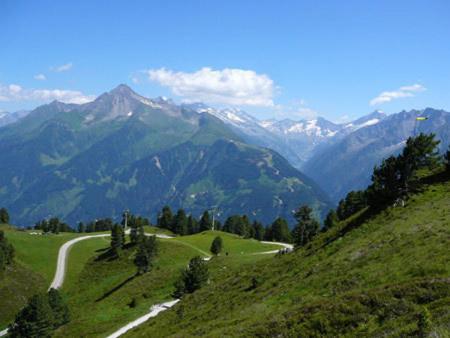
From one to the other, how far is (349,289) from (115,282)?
77.3 meters

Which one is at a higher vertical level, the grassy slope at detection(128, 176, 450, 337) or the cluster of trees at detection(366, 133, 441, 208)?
the cluster of trees at detection(366, 133, 441, 208)

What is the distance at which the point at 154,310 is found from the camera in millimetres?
63594

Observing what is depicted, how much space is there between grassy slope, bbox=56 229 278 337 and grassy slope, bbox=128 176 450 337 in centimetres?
1983

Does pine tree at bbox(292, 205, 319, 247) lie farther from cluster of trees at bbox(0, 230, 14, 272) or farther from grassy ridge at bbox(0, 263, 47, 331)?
cluster of trees at bbox(0, 230, 14, 272)

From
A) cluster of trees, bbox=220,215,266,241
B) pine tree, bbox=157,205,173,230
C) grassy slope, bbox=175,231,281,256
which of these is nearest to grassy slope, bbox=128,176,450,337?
grassy slope, bbox=175,231,281,256

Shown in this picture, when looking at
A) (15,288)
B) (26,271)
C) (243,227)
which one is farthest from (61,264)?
(243,227)

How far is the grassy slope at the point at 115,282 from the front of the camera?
210 feet

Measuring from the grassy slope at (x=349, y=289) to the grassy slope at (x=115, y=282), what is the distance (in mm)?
19829

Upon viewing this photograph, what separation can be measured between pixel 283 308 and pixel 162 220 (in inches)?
5636

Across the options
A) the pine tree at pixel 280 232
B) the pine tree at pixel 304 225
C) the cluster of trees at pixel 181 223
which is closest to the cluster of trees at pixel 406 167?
the pine tree at pixel 304 225

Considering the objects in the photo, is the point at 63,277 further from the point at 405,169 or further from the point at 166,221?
the point at 405,169

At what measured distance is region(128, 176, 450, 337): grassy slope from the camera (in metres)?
19.9

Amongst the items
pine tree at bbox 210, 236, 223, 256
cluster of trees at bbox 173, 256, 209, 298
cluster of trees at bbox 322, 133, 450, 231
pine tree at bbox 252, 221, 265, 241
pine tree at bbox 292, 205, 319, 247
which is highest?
cluster of trees at bbox 322, 133, 450, 231

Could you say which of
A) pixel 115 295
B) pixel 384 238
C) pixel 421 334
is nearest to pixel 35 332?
pixel 115 295
